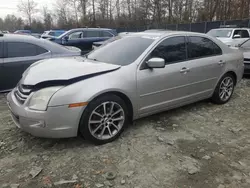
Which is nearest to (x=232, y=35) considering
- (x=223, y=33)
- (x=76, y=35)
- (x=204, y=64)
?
(x=223, y=33)

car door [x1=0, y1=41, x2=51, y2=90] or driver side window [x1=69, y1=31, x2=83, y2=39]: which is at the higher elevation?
driver side window [x1=69, y1=31, x2=83, y2=39]

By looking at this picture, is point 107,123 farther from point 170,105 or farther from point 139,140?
point 170,105

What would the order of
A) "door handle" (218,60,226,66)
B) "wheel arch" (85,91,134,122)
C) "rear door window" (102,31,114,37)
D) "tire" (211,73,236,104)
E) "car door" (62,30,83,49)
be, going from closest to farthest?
"wheel arch" (85,91,134,122)
"door handle" (218,60,226,66)
"tire" (211,73,236,104)
"car door" (62,30,83,49)
"rear door window" (102,31,114,37)

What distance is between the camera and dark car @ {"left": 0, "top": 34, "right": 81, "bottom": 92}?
16.6 ft

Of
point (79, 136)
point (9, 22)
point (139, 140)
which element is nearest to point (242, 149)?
point (139, 140)

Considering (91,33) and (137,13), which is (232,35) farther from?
(137,13)

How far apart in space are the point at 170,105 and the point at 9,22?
7133cm

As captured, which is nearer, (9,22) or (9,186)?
(9,186)

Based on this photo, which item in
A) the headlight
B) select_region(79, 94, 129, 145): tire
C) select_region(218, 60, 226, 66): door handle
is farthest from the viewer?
select_region(218, 60, 226, 66): door handle

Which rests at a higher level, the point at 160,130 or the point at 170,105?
the point at 170,105

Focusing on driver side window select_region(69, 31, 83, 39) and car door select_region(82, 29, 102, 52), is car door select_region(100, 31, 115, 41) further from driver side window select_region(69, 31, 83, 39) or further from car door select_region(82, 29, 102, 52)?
driver side window select_region(69, 31, 83, 39)

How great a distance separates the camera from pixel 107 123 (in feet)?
10.7

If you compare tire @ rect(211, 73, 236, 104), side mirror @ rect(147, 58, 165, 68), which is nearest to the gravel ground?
tire @ rect(211, 73, 236, 104)

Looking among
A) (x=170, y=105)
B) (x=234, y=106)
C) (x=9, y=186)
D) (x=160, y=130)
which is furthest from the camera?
(x=234, y=106)
